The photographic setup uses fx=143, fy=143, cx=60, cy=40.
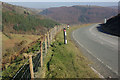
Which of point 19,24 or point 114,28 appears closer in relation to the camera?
point 114,28

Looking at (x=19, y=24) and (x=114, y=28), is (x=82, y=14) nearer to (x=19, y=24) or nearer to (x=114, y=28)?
(x=19, y=24)

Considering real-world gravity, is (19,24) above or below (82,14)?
below

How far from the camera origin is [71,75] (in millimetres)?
5809

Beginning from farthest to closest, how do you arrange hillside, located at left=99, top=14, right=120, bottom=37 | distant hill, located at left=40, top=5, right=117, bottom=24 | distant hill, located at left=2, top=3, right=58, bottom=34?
distant hill, located at left=40, top=5, right=117, bottom=24 → distant hill, located at left=2, top=3, right=58, bottom=34 → hillside, located at left=99, top=14, right=120, bottom=37

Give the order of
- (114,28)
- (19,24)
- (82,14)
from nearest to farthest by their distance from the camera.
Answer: (114,28)
(19,24)
(82,14)

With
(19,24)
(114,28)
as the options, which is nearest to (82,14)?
(19,24)

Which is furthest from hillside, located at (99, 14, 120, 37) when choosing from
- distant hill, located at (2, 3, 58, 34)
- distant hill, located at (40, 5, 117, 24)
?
distant hill, located at (40, 5, 117, 24)

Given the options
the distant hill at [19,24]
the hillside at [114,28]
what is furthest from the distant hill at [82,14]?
the hillside at [114,28]

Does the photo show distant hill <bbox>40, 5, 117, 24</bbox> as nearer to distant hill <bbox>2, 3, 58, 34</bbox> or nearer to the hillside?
distant hill <bbox>2, 3, 58, 34</bbox>

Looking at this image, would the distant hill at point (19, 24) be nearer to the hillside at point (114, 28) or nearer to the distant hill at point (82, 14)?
the hillside at point (114, 28)

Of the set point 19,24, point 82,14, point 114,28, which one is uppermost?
point 82,14

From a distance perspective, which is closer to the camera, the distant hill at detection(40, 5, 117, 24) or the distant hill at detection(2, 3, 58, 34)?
the distant hill at detection(2, 3, 58, 34)

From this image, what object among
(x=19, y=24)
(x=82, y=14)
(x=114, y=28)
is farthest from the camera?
(x=82, y=14)

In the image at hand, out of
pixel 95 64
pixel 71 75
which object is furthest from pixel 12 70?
pixel 95 64
